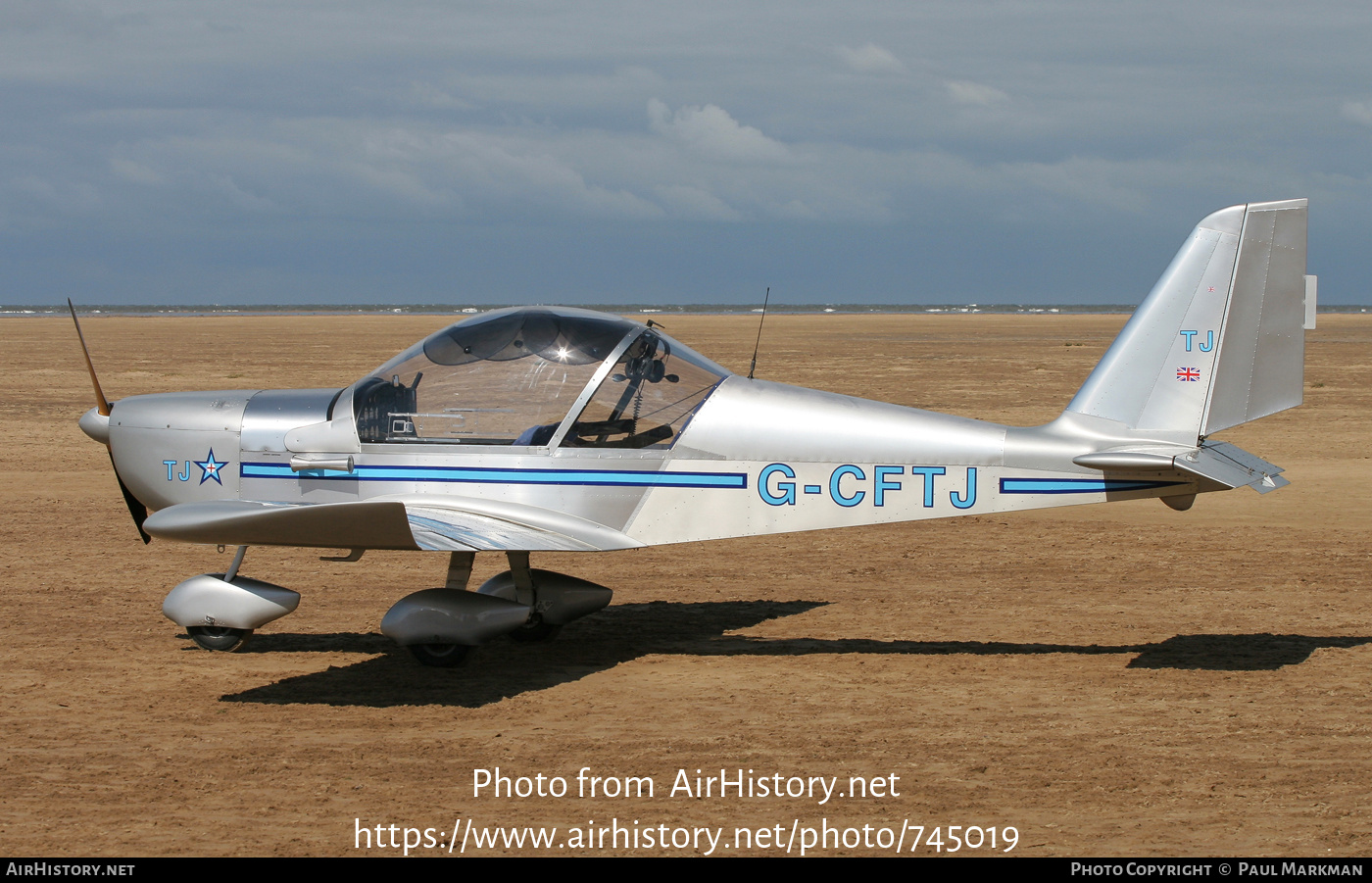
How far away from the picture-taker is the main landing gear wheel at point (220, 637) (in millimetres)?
7715

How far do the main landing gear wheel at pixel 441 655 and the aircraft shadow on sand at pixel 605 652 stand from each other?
0.07 meters

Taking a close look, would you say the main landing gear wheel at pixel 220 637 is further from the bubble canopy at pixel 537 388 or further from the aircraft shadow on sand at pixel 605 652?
the bubble canopy at pixel 537 388

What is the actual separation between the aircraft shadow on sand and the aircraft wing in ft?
3.02

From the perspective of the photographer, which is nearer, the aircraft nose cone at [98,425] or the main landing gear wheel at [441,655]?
the main landing gear wheel at [441,655]

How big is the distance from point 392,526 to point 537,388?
1332 mm

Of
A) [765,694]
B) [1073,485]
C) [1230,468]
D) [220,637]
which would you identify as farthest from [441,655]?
[1230,468]

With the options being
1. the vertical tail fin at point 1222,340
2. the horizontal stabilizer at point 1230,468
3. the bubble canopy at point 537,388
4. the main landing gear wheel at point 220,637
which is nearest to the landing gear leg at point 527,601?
the bubble canopy at point 537,388

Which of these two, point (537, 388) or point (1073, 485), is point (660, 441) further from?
point (1073, 485)

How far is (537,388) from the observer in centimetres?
766

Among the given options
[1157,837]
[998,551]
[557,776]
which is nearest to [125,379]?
[998,551]

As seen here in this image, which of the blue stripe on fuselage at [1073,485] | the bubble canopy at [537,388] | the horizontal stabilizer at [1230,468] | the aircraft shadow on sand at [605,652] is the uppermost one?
the bubble canopy at [537,388]

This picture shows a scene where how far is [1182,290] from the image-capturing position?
7641mm

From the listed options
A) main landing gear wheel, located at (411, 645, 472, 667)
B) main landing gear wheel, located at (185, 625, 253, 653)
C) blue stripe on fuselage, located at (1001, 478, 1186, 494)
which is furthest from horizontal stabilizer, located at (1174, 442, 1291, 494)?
main landing gear wheel, located at (185, 625, 253, 653)

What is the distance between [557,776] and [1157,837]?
270cm
